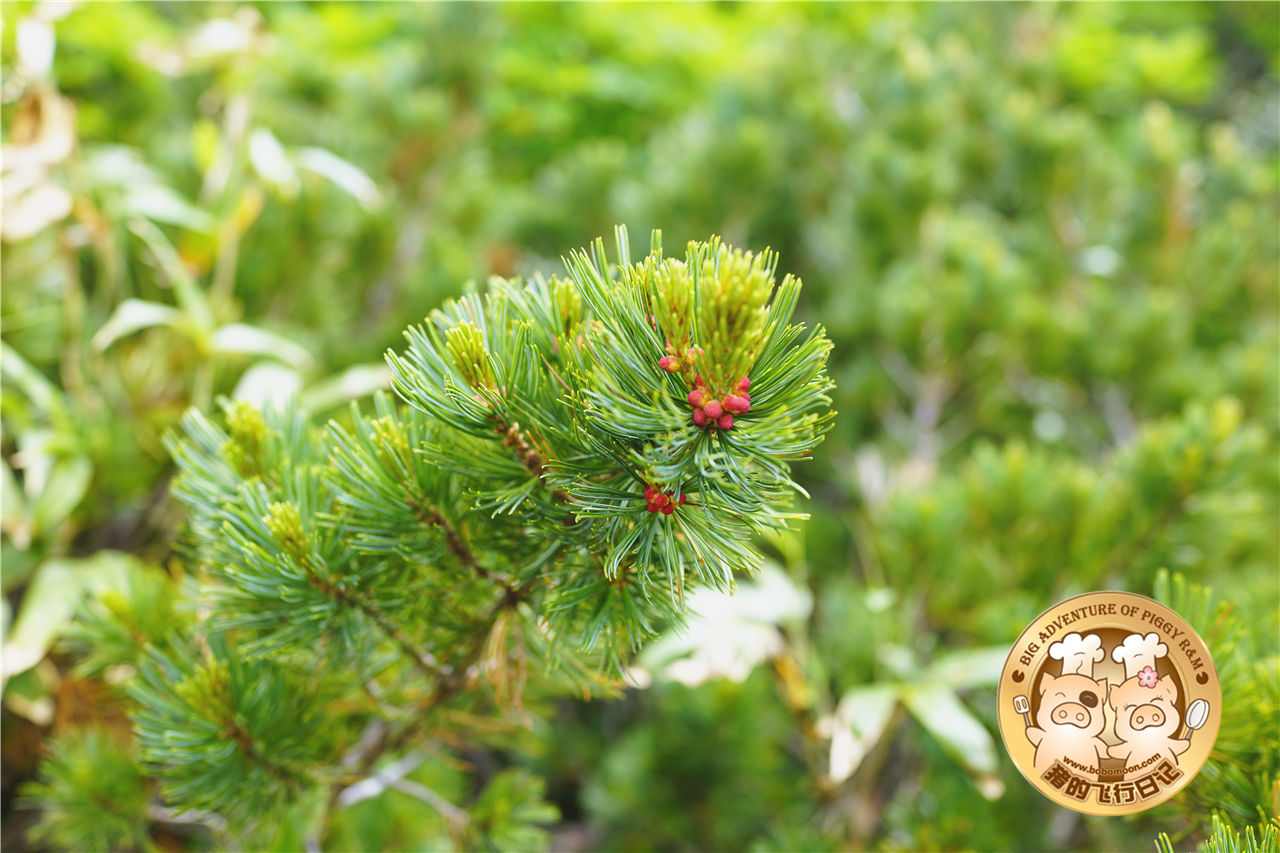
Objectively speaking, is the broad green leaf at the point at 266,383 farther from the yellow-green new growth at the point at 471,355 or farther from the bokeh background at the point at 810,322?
the yellow-green new growth at the point at 471,355

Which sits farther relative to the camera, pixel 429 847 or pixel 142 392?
pixel 142 392

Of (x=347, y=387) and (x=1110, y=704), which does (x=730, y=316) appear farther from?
(x=347, y=387)

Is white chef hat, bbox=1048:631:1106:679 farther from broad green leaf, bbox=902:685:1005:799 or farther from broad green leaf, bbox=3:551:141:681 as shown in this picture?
broad green leaf, bbox=3:551:141:681

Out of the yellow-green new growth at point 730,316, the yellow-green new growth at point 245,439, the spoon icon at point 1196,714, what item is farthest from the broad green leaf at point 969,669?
the yellow-green new growth at point 245,439

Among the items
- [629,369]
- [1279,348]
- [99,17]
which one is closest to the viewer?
[629,369]

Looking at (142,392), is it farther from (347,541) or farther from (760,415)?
(760,415)

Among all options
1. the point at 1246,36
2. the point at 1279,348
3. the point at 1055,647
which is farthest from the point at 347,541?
the point at 1246,36

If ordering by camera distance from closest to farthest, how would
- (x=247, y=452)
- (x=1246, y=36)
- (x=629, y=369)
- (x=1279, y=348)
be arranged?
1. (x=629, y=369)
2. (x=247, y=452)
3. (x=1279, y=348)
4. (x=1246, y=36)
